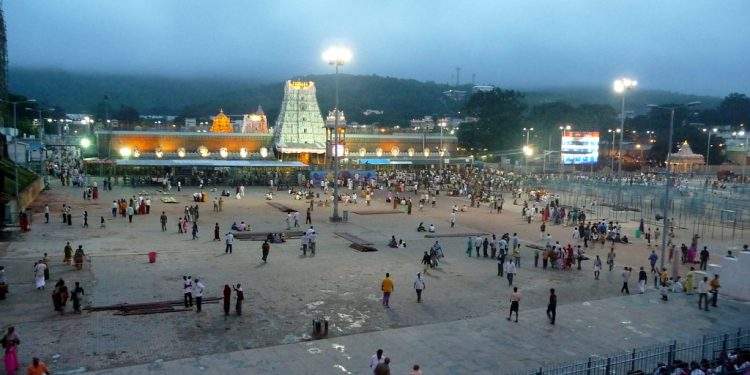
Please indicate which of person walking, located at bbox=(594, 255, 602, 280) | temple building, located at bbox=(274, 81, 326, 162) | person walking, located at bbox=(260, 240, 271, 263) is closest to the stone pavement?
person walking, located at bbox=(594, 255, 602, 280)

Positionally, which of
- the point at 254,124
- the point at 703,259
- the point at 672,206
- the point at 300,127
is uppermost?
the point at 254,124

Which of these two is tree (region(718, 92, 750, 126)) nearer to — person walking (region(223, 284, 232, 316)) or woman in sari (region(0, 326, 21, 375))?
person walking (region(223, 284, 232, 316))

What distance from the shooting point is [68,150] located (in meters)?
87.1

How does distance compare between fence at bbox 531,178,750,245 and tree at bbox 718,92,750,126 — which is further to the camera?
tree at bbox 718,92,750,126

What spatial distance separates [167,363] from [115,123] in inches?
2295

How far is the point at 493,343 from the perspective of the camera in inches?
489

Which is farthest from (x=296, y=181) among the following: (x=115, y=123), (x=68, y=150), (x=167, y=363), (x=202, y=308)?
(x=68, y=150)

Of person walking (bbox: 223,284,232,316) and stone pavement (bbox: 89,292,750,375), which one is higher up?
person walking (bbox: 223,284,232,316)

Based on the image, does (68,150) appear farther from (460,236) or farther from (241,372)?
(241,372)

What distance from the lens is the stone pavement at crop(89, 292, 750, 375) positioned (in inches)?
426

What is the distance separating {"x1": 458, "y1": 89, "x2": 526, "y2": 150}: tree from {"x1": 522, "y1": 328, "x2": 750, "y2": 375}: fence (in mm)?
67861

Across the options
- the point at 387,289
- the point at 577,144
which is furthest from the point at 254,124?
the point at 387,289

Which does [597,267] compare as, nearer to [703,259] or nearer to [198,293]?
[703,259]

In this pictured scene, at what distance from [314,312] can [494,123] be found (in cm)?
6855
